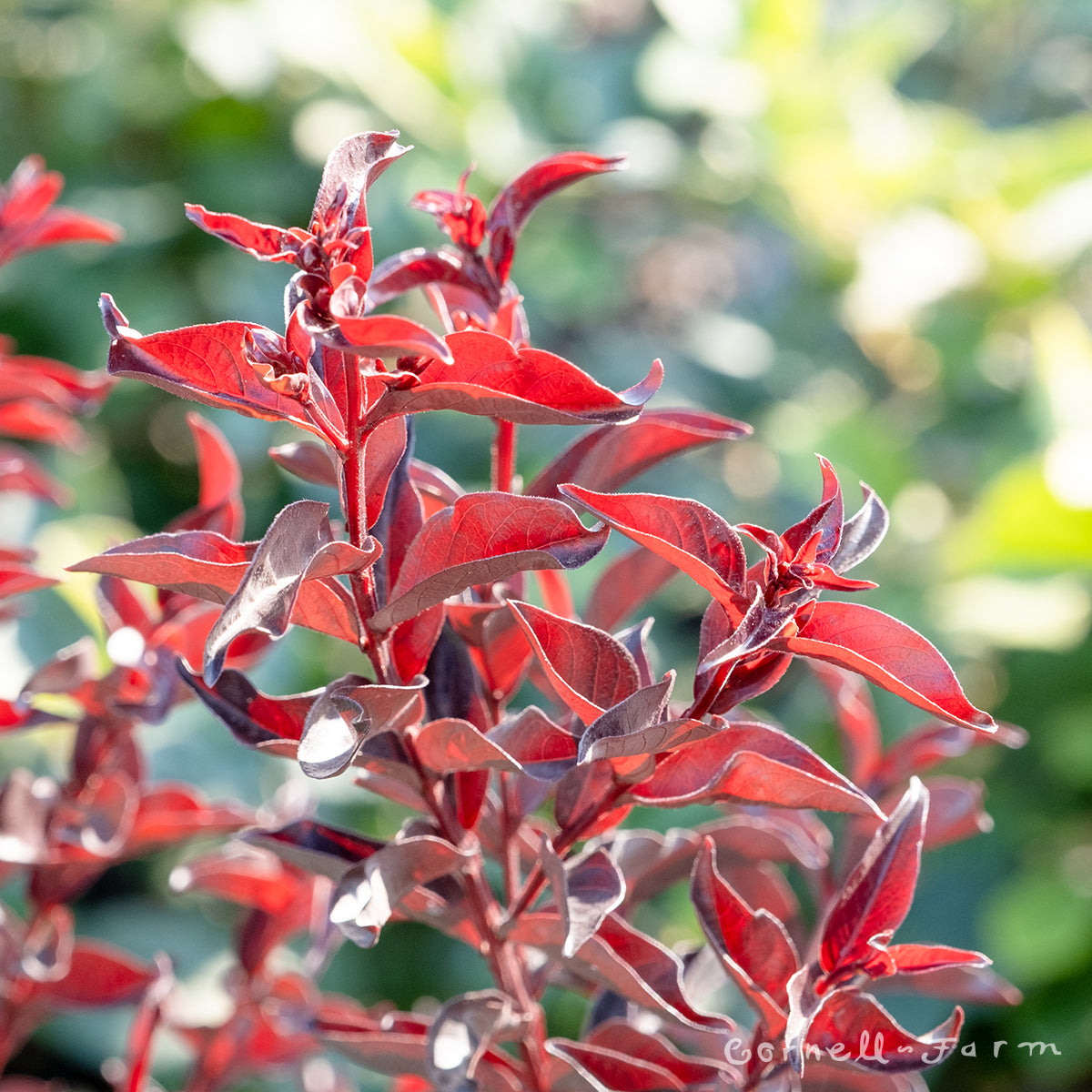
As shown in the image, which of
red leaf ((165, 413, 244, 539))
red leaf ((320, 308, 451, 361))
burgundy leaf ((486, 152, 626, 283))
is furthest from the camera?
red leaf ((165, 413, 244, 539))

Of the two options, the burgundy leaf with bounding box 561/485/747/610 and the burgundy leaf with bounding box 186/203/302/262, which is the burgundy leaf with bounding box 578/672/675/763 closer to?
the burgundy leaf with bounding box 561/485/747/610

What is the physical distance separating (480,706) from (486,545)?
95 millimetres

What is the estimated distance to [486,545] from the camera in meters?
0.31

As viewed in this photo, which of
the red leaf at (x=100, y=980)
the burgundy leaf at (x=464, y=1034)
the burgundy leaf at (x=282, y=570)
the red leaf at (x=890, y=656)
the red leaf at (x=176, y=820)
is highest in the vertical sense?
the red leaf at (x=890, y=656)

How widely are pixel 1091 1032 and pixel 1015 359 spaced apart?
102 cm

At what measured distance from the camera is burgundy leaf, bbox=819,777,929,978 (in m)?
0.37

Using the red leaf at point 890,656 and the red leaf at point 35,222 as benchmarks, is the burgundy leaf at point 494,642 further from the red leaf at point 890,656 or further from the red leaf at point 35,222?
the red leaf at point 35,222

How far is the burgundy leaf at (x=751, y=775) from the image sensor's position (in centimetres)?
32

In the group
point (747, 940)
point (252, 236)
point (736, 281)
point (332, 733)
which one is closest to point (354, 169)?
point (252, 236)

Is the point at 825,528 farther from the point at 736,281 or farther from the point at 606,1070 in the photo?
the point at 736,281

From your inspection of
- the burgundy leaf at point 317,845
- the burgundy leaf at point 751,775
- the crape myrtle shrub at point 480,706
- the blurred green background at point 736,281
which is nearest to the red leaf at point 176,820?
the crape myrtle shrub at point 480,706

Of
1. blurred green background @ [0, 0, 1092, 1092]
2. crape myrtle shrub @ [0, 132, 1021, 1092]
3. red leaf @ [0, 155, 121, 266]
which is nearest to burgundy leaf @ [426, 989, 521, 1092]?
crape myrtle shrub @ [0, 132, 1021, 1092]

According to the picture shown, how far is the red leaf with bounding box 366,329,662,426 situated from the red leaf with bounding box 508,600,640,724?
0.06 m

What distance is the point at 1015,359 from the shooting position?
77.2 inches
